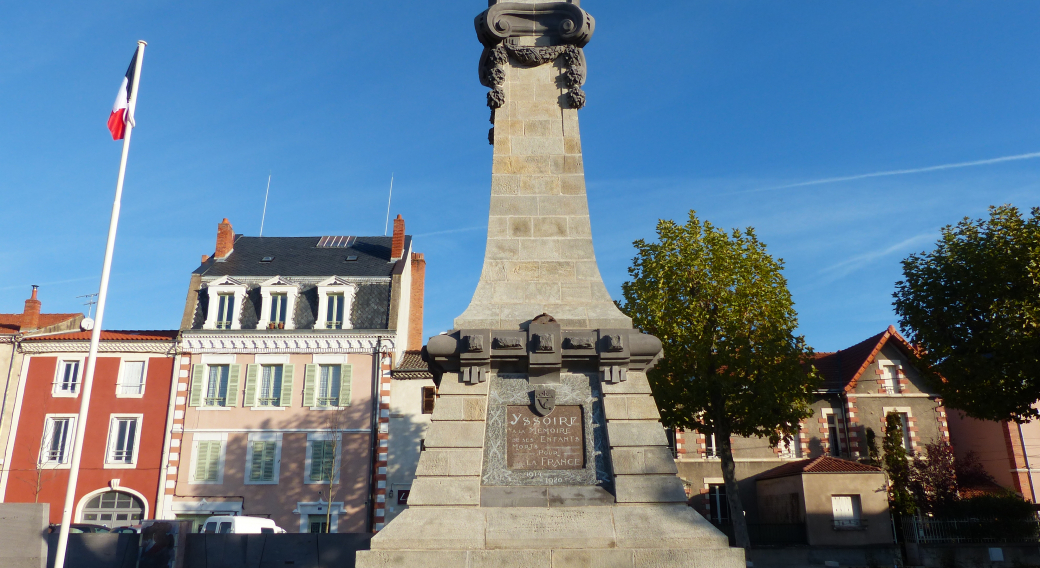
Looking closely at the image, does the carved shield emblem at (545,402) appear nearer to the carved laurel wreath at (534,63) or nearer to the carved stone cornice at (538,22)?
the carved laurel wreath at (534,63)

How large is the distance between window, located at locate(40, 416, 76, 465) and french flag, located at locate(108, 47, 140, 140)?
21911mm

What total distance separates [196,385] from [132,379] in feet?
9.10

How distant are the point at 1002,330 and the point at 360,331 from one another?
915 inches

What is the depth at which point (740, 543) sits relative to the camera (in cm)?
2405

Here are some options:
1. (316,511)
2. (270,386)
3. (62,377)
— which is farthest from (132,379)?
(316,511)

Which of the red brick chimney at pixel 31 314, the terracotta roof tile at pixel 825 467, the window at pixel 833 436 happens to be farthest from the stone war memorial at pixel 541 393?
the red brick chimney at pixel 31 314

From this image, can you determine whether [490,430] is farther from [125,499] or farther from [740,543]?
[125,499]

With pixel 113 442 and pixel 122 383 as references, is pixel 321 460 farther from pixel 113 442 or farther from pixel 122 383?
pixel 122 383

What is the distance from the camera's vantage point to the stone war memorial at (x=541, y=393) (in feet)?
28.6

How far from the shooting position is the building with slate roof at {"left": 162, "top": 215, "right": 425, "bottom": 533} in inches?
1192

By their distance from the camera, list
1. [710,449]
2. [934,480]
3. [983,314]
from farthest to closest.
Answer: [710,449] < [934,480] < [983,314]

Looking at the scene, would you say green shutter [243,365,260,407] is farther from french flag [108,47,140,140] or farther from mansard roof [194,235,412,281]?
french flag [108,47,140,140]

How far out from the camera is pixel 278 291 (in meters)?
33.6

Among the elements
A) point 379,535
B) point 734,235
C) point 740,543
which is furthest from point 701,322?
point 379,535
